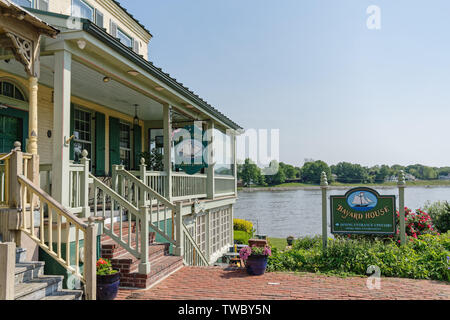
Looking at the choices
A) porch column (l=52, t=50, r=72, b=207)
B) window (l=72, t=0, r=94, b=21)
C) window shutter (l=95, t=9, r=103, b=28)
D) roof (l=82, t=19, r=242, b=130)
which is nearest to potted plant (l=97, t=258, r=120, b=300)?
porch column (l=52, t=50, r=72, b=207)

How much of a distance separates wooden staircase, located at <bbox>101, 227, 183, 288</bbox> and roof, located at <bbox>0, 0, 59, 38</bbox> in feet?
12.1

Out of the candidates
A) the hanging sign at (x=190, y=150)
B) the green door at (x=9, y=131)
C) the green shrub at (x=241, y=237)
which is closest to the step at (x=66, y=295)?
the green door at (x=9, y=131)

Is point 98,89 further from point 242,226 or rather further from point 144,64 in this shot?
point 242,226

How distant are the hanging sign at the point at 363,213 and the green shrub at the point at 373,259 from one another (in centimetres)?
37

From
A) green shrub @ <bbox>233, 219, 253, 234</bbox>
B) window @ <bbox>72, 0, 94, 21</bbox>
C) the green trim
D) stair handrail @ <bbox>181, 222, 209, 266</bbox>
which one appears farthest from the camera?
green shrub @ <bbox>233, 219, 253, 234</bbox>

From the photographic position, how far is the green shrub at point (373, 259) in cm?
633

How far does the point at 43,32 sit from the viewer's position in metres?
5.16

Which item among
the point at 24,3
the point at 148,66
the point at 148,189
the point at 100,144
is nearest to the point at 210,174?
the point at 100,144

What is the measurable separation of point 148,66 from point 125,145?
17.5 feet

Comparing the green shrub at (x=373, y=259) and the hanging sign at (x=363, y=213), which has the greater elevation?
the hanging sign at (x=363, y=213)

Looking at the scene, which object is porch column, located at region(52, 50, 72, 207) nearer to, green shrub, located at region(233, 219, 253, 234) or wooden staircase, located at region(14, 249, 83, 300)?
wooden staircase, located at region(14, 249, 83, 300)

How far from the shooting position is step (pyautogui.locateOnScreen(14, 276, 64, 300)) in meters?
3.82

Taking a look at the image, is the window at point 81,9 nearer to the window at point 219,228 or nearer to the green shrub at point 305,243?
the window at point 219,228
